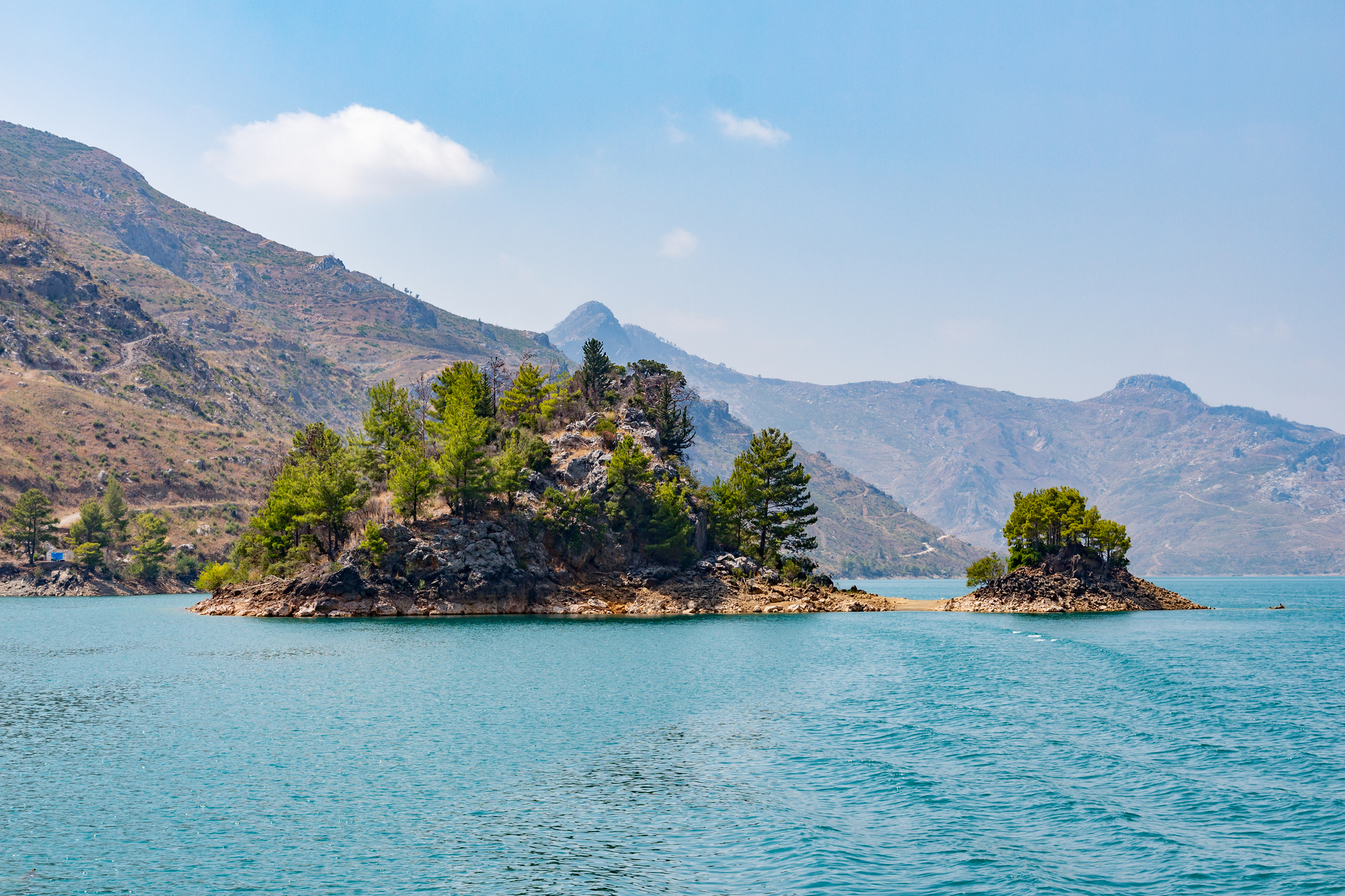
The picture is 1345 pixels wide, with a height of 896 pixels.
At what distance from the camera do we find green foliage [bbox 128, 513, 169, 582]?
175 meters

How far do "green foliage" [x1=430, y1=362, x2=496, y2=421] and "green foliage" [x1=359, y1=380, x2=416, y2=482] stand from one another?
14.5ft

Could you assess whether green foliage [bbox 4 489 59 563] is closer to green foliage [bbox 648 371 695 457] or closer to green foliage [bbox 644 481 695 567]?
green foliage [bbox 648 371 695 457]

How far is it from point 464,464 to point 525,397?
28656 millimetres

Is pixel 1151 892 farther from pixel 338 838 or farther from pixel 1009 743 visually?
pixel 338 838

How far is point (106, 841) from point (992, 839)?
27150mm

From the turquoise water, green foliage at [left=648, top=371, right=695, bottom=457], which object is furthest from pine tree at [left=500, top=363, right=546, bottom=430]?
the turquoise water

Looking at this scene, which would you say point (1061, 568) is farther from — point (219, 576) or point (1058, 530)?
point (219, 576)

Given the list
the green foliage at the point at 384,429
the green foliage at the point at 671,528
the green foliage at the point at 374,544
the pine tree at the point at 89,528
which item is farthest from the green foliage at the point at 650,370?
the pine tree at the point at 89,528

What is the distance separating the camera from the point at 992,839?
91.5 ft

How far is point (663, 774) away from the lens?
3572 cm

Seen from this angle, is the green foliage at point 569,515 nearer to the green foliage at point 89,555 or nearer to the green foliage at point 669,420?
the green foliage at point 669,420

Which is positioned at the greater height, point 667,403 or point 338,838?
point 667,403

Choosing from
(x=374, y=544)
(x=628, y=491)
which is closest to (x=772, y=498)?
(x=628, y=491)

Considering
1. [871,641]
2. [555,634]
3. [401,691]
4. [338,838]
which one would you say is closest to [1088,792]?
[338,838]
